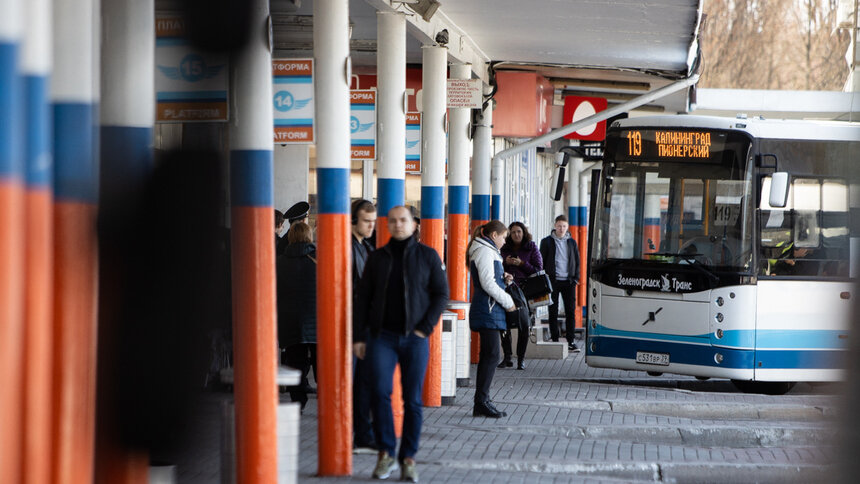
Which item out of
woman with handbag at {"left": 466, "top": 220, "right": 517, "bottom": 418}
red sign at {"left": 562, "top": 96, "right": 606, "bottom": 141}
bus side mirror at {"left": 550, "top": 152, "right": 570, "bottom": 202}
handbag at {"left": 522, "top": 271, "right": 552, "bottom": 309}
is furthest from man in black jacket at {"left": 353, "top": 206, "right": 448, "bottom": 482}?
red sign at {"left": 562, "top": 96, "right": 606, "bottom": 141}

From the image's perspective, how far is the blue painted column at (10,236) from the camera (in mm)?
3479

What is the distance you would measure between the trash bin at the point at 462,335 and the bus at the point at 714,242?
202 centimetres

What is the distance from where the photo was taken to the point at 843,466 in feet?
5.86

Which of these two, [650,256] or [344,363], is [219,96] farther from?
[650,256]

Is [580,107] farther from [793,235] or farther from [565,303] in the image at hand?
[793,235]

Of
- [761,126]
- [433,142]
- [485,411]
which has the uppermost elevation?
[761,126]

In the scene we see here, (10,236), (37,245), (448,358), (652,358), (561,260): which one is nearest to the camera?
(10,236)

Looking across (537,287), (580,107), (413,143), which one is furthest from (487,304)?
(580,107)

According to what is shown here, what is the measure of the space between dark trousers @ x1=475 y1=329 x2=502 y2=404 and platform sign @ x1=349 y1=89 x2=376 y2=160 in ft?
10.6

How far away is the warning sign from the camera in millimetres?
14641

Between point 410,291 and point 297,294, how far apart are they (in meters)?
3.04

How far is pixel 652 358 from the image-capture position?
1481 centimetres

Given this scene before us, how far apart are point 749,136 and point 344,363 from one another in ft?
25.0

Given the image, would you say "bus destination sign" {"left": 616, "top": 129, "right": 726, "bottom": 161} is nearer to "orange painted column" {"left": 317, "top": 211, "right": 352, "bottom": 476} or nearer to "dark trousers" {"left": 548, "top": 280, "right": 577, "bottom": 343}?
"dark trousers" {"left": 548, "top": 280, "right": 577, "bottom": 343}
